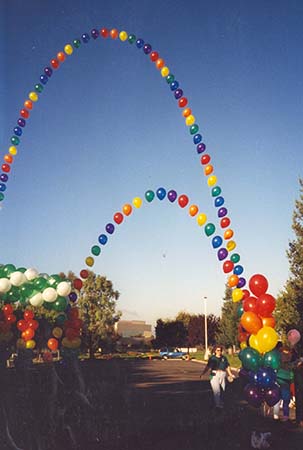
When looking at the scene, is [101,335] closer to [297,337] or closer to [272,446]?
[297,337]

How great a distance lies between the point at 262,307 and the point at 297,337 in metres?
2.57

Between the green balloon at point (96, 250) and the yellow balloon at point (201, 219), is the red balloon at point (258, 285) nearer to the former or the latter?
the yellow balloon at point (201, 219)

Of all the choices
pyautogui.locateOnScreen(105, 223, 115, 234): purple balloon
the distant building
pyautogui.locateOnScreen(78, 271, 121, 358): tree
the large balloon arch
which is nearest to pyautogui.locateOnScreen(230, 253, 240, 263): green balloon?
the large balloon arch

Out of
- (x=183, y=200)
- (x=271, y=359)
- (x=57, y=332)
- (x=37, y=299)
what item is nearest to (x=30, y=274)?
(x=37, y=299)

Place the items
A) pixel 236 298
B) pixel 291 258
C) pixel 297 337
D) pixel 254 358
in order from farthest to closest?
pixel 291 258 < pixel 297 337 < pixel 236 298 < pixel 254 358

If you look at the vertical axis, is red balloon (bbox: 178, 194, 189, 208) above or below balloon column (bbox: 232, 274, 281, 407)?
above

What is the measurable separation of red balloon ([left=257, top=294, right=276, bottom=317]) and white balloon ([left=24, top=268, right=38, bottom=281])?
6.18 m

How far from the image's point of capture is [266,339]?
302 inches

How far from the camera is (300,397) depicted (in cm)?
855

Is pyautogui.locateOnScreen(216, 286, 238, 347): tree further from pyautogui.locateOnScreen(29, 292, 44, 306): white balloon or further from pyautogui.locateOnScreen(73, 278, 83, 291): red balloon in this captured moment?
pyautogui.locateOnScreen(29, 292, 44, 306): white balloon

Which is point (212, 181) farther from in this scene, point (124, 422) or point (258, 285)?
point (124, 422)

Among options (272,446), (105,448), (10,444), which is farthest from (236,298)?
(10,444)

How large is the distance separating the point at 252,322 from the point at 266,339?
1.14 ft

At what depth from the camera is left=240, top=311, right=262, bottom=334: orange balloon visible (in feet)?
25.7
